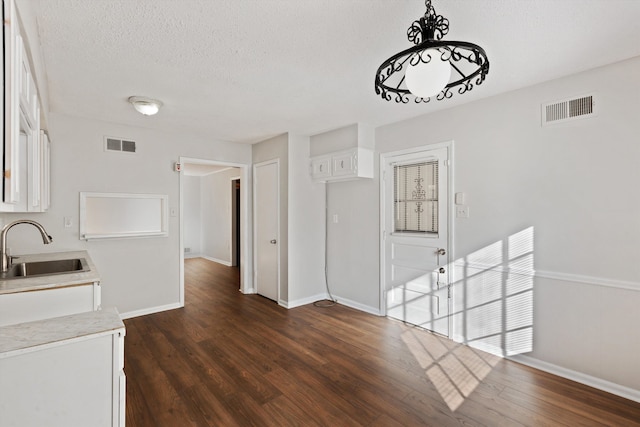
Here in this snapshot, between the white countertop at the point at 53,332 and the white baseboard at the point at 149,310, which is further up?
the white countertop at the point at 53,332

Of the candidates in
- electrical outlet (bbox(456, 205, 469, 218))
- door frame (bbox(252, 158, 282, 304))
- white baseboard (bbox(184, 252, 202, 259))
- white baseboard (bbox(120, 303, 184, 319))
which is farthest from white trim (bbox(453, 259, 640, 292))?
white baseboard (bbox(184, 252, 202, 259))

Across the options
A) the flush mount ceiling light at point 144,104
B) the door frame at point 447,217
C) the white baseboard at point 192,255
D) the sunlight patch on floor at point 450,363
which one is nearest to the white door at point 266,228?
the door frame at point 447,217

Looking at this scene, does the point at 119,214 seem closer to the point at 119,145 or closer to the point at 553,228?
the point at 119,145

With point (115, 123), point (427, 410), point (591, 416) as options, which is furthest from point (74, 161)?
point (591, 416)

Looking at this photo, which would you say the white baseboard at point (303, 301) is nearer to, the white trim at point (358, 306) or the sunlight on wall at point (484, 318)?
the white trim at point (358, 306)

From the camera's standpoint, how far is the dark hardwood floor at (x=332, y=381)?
2.13 metres

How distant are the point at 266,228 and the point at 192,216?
4986 mm

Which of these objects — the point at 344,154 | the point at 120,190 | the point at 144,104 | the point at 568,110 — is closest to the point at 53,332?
the point at 144,104

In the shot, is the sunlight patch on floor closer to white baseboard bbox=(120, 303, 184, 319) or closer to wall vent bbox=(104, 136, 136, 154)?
white baseboard bbox=(120, 303, 184, 319)

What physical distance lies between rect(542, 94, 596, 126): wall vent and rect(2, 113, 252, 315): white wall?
3941 millimetres

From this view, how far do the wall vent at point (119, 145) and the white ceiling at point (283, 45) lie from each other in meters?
0.61

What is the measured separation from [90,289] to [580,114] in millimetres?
3914

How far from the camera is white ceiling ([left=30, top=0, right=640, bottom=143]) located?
69.4 inches

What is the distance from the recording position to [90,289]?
2.18 m
